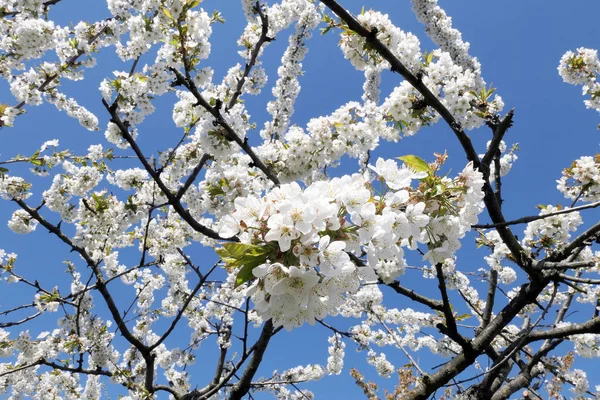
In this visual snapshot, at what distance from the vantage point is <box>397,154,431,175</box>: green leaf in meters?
1.52

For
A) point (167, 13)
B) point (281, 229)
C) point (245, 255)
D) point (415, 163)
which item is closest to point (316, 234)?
point (281, 229)

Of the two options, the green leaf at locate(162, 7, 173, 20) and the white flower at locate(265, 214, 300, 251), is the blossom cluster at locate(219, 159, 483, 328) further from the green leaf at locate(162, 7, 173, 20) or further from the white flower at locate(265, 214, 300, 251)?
the green leaf at locate(162, 7, 173, 20)

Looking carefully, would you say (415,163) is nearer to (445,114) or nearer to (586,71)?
(445,114)

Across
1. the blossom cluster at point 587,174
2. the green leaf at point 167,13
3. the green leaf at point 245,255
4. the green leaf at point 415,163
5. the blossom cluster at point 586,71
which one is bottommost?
the green leaf at point 245,255

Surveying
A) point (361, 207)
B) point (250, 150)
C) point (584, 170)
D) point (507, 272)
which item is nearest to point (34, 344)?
point (250, 150)

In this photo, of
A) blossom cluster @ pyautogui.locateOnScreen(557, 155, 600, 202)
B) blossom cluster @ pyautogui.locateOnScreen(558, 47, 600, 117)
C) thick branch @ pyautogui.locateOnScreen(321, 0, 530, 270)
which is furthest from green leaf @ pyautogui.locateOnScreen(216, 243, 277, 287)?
blossom cluster @ pyautogui.locateOnScreen(558, 47, 600, 117)

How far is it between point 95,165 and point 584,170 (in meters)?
7.14

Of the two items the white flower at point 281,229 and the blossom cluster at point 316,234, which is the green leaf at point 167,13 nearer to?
the blossom cluster at point 316,234

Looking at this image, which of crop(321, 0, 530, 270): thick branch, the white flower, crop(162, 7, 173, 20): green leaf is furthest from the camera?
crop(162, 7, 173, 20): green leaf

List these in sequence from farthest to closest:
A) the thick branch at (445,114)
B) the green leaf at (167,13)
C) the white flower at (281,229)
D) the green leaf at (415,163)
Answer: the green leaf at (167,13) → the thick branch at (445,114) → the green leaf at (415,163) → the white flower at (281,229)

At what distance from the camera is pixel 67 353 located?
19.0ft

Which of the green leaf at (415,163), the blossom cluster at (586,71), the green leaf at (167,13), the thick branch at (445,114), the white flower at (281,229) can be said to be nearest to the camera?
the white flower at (281,229)

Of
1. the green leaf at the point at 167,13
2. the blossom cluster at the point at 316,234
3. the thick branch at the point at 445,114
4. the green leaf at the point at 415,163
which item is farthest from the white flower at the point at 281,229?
the green leaf at the point at 167,13

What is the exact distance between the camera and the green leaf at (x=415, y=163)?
1518mm
